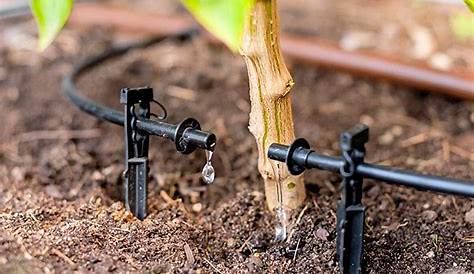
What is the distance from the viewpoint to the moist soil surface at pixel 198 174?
3.63 feet

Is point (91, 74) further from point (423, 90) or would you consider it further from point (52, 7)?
point (52, 7)

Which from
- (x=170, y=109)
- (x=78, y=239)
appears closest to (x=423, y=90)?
(x=170, y=109)

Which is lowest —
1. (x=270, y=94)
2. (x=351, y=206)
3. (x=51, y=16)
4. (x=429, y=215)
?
(x=429, y=215)

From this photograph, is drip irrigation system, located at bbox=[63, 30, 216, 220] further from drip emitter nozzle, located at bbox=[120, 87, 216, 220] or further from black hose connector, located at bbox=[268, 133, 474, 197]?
black hose connector, located at bbox=[268, 133, 474, 197]

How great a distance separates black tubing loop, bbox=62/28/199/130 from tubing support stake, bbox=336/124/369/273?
33cm

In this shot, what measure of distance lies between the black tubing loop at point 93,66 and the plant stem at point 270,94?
17 centimetres

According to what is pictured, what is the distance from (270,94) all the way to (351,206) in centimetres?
22

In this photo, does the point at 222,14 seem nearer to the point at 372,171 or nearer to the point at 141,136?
the point at 372,171

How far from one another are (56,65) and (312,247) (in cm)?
125

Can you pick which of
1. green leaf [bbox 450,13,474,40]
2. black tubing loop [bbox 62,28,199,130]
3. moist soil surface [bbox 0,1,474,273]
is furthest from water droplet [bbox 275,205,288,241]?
green leaf [bbox 450,13,474,40]

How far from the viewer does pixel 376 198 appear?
4.40ft

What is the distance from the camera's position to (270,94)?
1.11 m

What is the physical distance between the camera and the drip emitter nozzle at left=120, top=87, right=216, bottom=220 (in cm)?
109

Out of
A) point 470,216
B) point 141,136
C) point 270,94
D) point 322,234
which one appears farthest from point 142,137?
point 470,216
